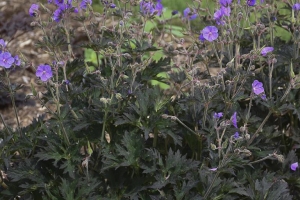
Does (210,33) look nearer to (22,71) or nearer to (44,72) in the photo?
(44,72)

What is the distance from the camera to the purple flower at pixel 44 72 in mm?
2645

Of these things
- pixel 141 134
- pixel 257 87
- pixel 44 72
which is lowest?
pixel 141 134

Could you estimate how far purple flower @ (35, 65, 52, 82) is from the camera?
2.64m

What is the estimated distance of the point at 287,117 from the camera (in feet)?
11.4

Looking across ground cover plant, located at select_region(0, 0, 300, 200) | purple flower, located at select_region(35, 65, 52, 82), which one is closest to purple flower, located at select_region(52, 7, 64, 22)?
ground cover plant, located at select_region(0, 0, 300, 200)

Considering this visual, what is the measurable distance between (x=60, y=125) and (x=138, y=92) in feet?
1.29

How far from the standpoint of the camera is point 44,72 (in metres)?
2.65

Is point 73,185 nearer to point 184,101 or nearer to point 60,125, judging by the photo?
point 60,125

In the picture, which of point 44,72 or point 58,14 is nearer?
point 44,72

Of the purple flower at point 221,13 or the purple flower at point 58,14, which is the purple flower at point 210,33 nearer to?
the purple flower at point 221,13

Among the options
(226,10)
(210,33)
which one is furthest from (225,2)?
(210,33)

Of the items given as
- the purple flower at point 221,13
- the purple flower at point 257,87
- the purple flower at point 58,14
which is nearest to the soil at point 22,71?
the purple flower at point 58,14

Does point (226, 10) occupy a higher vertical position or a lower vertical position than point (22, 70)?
higher

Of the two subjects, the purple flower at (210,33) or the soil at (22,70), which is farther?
the soil at (22,70)
